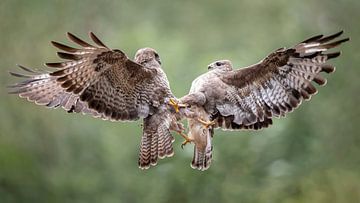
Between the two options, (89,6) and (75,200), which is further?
(89,6)

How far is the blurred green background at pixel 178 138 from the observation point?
338 inches

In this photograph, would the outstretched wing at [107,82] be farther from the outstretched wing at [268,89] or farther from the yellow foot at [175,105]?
the outstretched wing at [268,89]

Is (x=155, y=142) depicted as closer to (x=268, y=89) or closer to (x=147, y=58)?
(x=147, y=58)

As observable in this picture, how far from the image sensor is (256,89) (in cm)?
675

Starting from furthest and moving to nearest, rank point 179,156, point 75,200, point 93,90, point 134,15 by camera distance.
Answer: point 134,15
point 75,200
point 179,156
point 93,90

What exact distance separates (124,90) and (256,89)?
784 millimetres

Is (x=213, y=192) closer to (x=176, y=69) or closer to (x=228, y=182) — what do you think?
(x=228, y=182)

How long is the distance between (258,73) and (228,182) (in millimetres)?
2050

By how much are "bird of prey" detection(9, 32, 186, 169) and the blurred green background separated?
1627mm

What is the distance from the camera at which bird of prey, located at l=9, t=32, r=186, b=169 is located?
6.12 meters

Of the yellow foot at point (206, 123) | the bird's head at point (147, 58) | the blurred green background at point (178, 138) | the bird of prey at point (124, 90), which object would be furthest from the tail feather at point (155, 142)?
the blurred green background at point (178, 138)

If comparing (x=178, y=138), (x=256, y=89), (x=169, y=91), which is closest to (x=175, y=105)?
(x=169, y=91)

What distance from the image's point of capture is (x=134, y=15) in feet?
37.1

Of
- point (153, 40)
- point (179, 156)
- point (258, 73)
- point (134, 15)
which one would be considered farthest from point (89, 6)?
point (258, 73)
